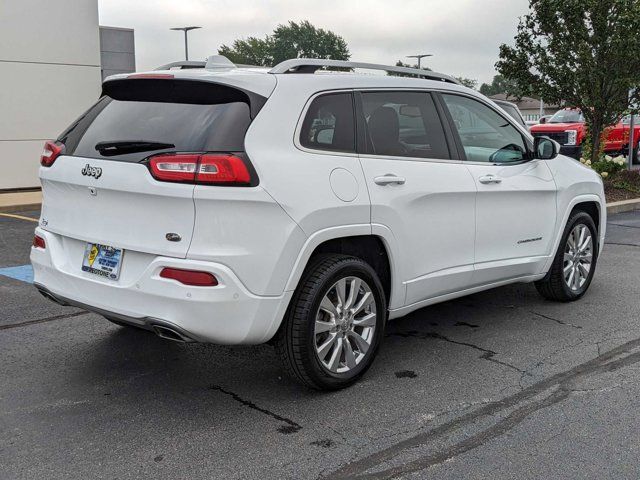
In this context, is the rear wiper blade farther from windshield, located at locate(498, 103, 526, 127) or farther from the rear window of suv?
windshield, located at locate(498, 103, 526, 127)

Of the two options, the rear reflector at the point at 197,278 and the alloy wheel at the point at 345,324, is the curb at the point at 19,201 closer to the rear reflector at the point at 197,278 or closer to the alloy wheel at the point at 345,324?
the alloy wheel at the point at 345,324

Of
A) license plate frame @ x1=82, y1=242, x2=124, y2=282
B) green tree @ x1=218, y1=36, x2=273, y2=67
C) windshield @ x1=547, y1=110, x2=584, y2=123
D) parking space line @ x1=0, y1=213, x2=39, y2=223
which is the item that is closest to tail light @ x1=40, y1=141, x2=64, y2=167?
license plate frame @ x1=82, y1=242, x2=124, y2=282

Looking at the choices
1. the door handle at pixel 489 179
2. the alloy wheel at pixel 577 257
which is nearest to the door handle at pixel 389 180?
the door handle at pixel 489 179

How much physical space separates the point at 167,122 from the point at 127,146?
0.25 m

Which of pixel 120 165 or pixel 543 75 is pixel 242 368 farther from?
pixel 543 75

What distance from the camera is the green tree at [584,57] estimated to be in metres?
13.3

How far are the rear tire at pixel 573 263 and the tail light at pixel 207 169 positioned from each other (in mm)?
3305

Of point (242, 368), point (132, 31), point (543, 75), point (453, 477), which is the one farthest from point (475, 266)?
point (132, 31)

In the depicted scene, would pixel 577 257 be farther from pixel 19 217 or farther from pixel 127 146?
pixel 19 217

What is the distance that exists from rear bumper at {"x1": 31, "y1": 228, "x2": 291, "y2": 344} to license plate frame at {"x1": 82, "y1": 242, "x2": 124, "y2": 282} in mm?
37

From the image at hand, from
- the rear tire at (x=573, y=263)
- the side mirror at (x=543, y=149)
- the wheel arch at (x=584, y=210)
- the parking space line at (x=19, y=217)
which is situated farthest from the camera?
the parking space line at (x=19, y=217)

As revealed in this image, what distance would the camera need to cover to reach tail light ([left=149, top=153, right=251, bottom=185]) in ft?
12.2

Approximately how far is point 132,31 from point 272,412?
36.9 meters

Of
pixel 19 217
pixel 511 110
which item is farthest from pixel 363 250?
pixel 511 110
